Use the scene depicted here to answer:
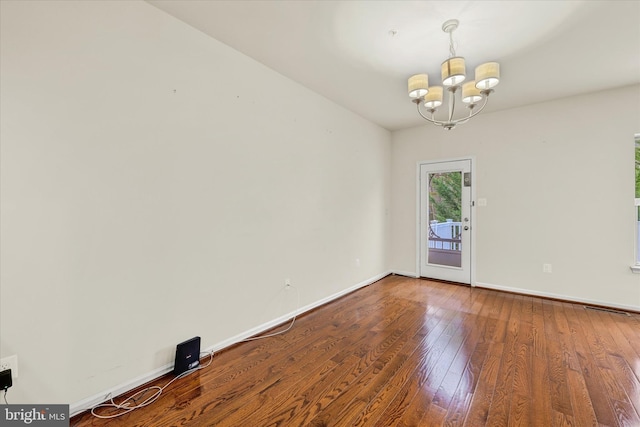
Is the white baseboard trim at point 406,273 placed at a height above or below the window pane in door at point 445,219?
below

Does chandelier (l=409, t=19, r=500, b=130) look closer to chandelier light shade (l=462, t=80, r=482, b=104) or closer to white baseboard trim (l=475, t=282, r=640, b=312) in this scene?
chandelier light shade (l=462, t=80, r=482, b=104)

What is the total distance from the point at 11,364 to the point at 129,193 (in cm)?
103

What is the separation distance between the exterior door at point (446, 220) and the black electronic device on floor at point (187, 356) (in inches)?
148

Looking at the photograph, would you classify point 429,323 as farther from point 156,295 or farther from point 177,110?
point 177,110

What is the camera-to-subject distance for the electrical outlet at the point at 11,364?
1.36 meters

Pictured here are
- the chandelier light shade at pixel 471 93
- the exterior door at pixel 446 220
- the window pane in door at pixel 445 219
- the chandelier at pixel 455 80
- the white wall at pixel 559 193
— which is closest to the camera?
the chandelier at pixel 455 80

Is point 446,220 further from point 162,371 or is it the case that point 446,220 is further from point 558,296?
point 162,371

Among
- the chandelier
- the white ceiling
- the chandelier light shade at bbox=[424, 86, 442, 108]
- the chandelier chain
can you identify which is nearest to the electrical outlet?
the white ceiling

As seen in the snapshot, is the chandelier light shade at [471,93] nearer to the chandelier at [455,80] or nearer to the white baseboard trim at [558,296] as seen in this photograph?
the chandelier at [455,80]

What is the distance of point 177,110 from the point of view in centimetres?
204

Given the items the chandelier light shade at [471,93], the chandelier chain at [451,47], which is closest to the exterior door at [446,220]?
the chandelier light shade at [471,93]

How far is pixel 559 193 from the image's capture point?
355 centimetres

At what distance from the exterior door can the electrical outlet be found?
4660 mm

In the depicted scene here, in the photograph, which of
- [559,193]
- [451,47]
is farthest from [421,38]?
[559,193]
